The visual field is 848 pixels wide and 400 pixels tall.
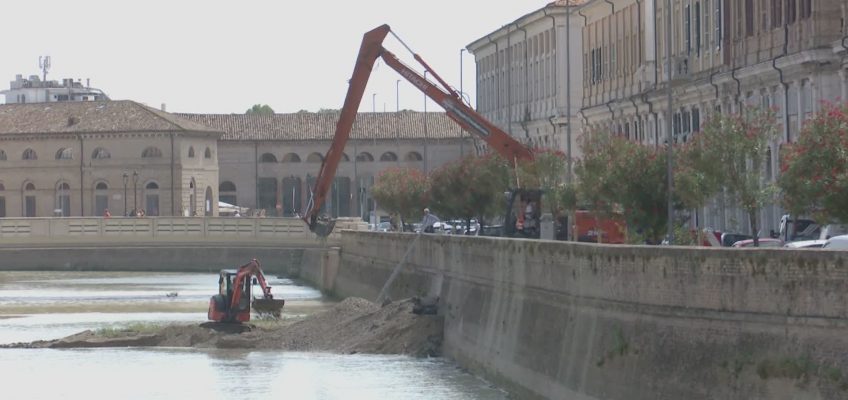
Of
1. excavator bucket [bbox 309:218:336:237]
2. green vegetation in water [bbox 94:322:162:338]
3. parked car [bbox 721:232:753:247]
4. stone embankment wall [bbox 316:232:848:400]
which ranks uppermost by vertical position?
excavator bucket [bbox 309:218:336:237]

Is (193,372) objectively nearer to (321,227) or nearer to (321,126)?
(321,227)

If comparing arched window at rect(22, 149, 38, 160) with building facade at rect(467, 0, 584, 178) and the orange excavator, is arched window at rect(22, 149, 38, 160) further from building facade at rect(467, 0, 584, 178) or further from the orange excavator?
the orange excavator

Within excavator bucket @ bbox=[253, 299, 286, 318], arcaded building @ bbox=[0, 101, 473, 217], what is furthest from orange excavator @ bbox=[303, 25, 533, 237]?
arcaded building @ bbox=[0, 101, 473, 217]

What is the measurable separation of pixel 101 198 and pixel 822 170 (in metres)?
103

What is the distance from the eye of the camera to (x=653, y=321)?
2723 centimetres

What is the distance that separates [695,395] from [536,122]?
75.5m

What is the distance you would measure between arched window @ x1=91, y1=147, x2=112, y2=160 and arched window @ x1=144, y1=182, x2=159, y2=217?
3.12 metres

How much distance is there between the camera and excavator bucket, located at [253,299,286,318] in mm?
55969

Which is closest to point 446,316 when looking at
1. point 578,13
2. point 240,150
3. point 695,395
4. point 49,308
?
point 695,395

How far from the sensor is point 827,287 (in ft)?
73.7

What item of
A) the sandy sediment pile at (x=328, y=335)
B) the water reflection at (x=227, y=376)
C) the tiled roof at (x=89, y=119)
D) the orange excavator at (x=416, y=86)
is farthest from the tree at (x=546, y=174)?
the tiled roof at (x=89, y=119)

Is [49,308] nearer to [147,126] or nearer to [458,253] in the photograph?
[458,253]

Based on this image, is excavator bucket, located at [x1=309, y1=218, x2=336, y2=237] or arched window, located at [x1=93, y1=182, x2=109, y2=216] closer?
excavator bucket, located at [x1=309, y1=218, x2=336, y2=237]

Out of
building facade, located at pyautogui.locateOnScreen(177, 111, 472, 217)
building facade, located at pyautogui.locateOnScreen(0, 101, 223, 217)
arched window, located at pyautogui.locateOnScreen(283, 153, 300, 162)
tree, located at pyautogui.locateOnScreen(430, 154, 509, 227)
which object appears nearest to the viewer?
tree, located at pyautogui.locateOnScreen(430, 154, 509, 227)
